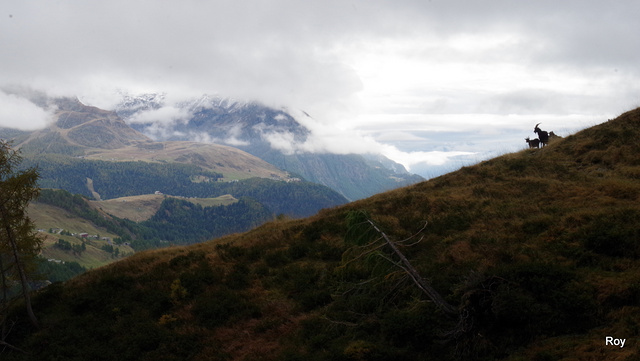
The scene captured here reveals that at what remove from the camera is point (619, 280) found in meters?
10.7

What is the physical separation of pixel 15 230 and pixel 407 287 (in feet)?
54.9

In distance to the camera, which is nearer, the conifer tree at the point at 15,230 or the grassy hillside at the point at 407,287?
the grassy hillside at the point at 407,287

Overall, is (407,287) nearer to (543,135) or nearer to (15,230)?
(15,230)

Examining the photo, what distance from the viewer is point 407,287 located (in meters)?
13.0

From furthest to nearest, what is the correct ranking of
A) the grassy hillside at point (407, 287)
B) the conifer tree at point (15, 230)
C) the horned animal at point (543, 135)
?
1. the horned animal at point (543, 135)
2. the conifer tree at point (15, 230)
3. the grassy hillside at point (407, 287)

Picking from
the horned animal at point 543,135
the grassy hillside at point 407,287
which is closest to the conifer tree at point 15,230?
the grassy hillside at point 407,287

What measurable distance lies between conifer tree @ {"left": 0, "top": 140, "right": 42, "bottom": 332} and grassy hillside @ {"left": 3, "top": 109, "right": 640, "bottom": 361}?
191cm

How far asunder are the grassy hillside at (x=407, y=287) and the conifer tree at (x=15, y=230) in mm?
1913

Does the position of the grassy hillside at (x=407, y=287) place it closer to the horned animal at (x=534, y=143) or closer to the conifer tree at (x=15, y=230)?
the conifer tree at (x=15, y=230)

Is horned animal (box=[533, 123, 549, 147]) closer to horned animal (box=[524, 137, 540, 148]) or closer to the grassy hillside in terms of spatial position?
horned animal (box=[524, 137, 540, 148])

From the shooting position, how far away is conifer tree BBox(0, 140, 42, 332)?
50.9ft

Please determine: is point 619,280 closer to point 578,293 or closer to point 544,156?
point 578,293

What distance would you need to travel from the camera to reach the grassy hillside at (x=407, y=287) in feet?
33.7

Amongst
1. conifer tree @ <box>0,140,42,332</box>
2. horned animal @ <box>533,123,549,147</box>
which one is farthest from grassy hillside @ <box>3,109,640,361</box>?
horned animal @ <box>533,123,549,147</box>
